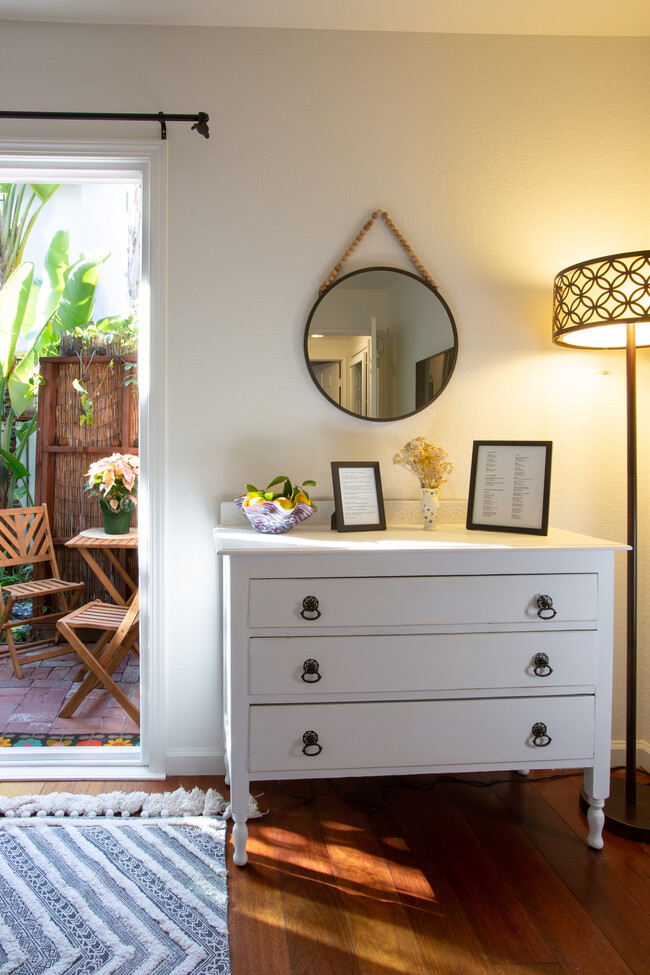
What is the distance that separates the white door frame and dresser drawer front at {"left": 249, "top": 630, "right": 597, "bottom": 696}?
0.71 m

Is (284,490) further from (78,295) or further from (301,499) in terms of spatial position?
(78,295)

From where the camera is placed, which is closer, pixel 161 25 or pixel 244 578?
pixel 244 578

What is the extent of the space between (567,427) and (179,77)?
1815mm

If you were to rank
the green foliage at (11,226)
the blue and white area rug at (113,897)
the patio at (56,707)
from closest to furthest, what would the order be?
1. the blue and white area rug at (113,897)
2. the patio at (56,707)
3. the green foliage at (11,226)

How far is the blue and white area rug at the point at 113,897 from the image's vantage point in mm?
1566

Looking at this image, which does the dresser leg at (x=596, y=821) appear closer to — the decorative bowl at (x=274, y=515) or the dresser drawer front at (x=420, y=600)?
the dresser drawer front at (x=420, y=600)

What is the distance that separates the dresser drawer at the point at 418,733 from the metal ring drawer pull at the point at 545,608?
0.79 ft

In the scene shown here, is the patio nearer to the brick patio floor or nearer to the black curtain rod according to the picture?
the brick patio floor

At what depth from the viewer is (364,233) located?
2371 mm

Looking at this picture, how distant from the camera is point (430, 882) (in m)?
1.85

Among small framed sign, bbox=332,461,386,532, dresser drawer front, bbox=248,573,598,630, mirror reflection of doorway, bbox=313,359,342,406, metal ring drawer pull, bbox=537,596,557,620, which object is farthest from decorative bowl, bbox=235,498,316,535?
metal ring drawer pull, bbox=537,596,557,620

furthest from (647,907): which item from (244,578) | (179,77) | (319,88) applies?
(179,77)

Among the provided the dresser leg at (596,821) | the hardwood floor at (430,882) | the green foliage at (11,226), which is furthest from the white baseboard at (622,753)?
the green foliage at (11,226)

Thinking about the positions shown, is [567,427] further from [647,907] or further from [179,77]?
[179,77]
